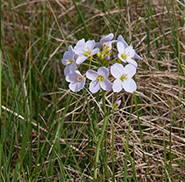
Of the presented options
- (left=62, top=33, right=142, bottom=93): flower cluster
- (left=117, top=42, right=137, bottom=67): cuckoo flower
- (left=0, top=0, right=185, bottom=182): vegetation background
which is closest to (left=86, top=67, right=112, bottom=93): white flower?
(left=62, top=33, right=142, bottom=93): flower cluster

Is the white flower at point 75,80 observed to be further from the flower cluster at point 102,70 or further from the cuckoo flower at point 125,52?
the cuckoo flower at point 125,52

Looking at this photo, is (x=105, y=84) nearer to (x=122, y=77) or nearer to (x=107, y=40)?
(x=122, y=77)

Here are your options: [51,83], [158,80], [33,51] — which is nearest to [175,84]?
[158,80]

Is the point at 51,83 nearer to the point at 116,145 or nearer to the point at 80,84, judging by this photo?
the point at 116,145

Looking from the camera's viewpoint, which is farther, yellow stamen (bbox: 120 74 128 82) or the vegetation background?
the vegetation background

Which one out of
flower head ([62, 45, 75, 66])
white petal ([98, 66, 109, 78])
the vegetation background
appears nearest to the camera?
white petal ([98, 66, 109, 78])

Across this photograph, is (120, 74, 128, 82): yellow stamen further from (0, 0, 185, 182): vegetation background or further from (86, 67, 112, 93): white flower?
(0, 0, 185, 182): vegetation background
